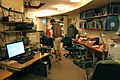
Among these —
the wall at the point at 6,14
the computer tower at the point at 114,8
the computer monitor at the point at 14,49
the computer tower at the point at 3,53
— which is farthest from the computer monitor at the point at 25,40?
the computer tower at the point at 114,8

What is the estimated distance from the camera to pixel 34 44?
422cm

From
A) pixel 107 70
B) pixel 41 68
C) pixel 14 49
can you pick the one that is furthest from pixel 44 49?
pixel 107 70

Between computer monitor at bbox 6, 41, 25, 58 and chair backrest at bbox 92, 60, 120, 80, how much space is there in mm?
1761

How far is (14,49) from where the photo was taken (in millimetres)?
2953

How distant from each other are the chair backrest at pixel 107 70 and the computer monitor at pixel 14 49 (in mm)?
1761

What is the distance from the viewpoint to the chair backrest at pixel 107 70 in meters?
1.73

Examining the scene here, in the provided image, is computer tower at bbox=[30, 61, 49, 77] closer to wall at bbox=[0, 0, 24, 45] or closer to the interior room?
the interior room

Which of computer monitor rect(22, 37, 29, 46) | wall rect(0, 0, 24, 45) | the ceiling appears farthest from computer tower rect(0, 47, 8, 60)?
the ceiling

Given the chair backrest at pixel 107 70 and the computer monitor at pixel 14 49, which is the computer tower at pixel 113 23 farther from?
the chair backrest at pixel 107 70

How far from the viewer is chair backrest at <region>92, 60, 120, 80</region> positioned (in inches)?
68.2

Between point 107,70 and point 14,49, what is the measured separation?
1.95m

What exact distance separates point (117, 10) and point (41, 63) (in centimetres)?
270

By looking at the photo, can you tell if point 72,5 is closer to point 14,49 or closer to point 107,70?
point 14,49

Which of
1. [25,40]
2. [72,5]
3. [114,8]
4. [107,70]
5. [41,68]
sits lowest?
[41,68]
